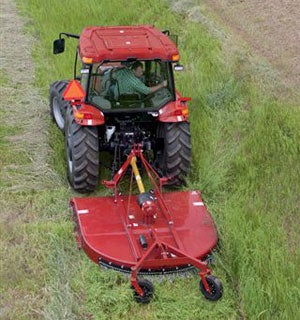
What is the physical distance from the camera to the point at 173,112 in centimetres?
698

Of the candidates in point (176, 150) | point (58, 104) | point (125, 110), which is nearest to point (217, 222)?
point (176, 150)

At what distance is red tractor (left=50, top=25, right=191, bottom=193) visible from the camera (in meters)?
6.85

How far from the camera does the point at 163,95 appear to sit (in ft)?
23.4

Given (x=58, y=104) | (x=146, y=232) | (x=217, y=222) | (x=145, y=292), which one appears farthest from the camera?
(x=58, y=104)

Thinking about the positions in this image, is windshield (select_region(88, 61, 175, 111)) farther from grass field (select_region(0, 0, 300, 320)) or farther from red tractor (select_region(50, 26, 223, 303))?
grass field (select_region(0, 0, 300, 320))

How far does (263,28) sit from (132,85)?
16.1ft

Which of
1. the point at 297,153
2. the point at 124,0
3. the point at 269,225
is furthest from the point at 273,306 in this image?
the point at 124,0

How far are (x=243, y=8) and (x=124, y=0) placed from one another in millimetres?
2592

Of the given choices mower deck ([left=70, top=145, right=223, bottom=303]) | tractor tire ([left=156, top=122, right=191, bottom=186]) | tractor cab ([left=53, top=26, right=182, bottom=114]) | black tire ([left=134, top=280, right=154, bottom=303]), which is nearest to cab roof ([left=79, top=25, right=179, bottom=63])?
tractor cab ([left=53, top=26, right=182, bottom=114])

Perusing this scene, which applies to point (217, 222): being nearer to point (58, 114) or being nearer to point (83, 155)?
point (83, 155)

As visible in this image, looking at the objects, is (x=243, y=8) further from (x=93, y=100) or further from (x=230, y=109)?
(x=93, y=100)

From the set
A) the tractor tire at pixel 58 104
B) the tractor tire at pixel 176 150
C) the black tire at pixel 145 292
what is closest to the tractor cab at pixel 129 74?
the tractor tire at pixel 176 150

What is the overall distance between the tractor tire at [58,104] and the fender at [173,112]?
1769 millimetres

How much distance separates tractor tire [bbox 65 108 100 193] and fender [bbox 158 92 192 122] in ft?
2.40
